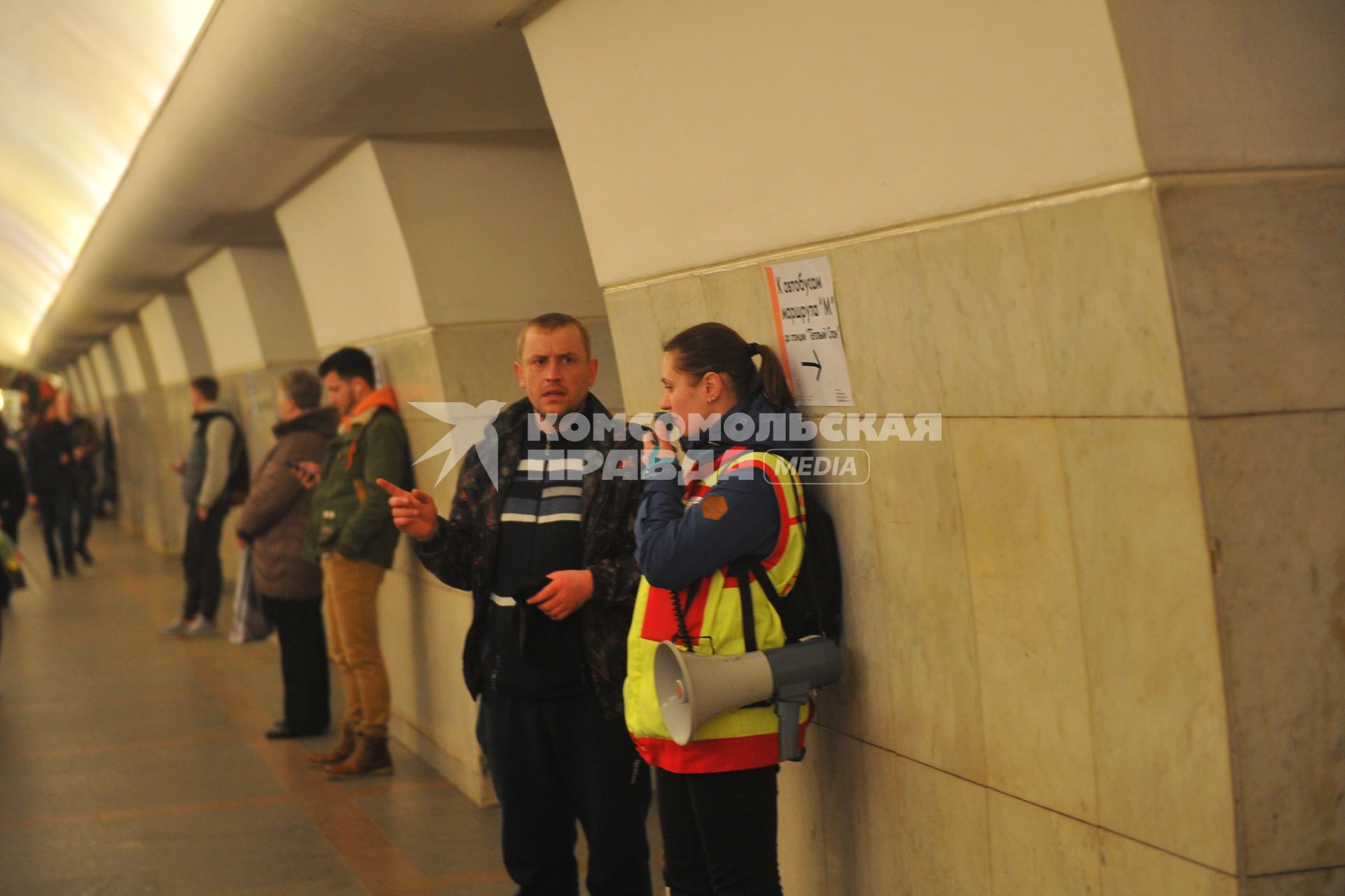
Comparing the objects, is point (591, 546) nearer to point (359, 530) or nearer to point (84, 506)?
point (359, 530)

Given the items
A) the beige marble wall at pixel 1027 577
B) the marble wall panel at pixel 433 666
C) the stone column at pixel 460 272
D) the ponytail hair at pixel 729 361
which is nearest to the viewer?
the beige marble wall at pixel 1027 577

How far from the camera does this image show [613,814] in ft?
11.5

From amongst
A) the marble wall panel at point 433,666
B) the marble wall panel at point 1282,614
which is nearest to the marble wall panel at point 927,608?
the marble wall panel at point 1282,614

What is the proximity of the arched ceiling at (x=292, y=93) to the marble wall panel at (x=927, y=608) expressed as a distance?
6.78 ft

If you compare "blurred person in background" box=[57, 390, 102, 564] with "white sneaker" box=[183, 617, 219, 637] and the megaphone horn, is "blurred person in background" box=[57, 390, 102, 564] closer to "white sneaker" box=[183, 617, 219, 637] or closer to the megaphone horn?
"white sneaker" box=[183, 617, 219, 637]

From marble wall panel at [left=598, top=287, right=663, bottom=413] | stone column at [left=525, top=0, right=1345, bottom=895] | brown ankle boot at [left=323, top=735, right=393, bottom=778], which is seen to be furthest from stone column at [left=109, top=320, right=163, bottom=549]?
stone column at [left=525, top=0, right=1345, bottom=895]

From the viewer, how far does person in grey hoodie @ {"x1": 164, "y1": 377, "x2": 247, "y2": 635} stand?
10.0 meters

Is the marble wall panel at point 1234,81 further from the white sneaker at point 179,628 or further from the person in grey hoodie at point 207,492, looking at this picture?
the white sneaker at point 179,628

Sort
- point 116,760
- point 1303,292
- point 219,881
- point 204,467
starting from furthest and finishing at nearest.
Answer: point 204,467 → point 116,760 → point 219,881 → point 1303,292

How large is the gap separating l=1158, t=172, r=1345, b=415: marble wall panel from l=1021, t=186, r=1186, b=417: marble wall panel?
0.10ft

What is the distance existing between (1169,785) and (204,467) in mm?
9237

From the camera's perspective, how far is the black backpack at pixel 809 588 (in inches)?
119

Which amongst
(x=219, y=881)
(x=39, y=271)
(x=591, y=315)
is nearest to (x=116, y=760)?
(x=219, y=881)

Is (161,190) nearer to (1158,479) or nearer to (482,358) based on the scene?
(482,358)
